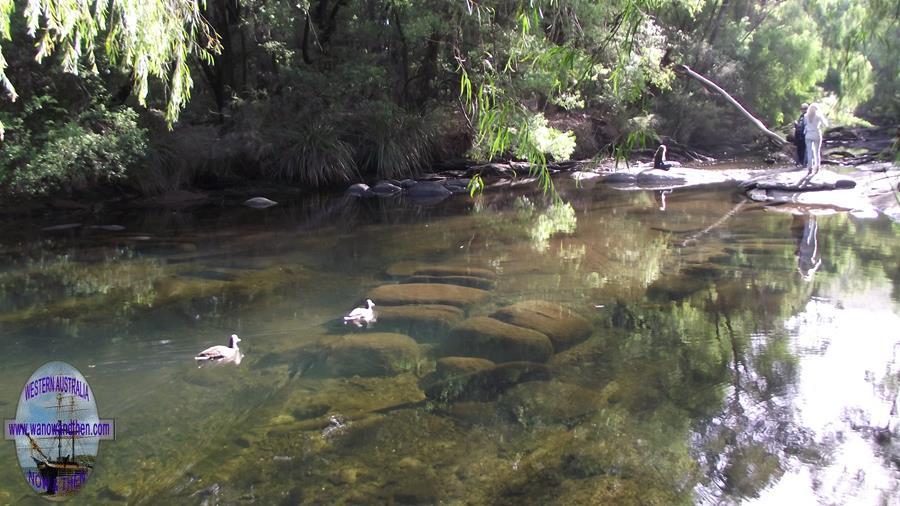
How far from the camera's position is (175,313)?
718 centimetres

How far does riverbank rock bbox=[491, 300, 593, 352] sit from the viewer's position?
243 inches

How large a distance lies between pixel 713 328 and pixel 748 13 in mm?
27133

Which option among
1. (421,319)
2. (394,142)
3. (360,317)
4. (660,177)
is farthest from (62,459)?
(660,177)

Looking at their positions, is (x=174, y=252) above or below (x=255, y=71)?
below

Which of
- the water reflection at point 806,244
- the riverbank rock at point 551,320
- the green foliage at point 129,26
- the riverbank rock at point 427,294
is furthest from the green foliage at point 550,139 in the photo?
the green foliage at point 129,26

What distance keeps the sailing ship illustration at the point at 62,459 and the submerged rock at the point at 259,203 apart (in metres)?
12.4

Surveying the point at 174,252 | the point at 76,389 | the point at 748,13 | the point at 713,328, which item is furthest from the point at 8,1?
A: the point at 748,13

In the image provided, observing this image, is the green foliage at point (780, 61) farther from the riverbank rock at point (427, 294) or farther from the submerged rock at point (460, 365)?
the submerged rock at point (460, 365)

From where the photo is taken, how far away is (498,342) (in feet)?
19.7

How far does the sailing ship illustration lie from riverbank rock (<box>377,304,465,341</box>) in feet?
10.5

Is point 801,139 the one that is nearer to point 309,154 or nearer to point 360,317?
point 309,154

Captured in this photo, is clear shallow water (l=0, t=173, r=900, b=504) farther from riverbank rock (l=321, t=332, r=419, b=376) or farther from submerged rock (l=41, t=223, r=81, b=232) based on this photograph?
submerged rock (l=41, t=223, r=81, b=232)

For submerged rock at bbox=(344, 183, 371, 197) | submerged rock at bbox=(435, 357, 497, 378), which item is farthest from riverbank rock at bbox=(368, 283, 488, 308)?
submerged rock at bbox=(344, 183, 371, 197)

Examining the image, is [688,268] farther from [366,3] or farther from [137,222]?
[366,3]
